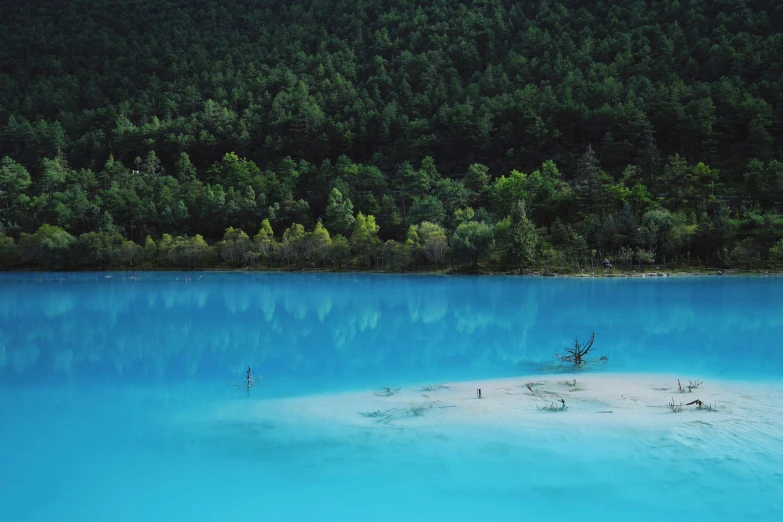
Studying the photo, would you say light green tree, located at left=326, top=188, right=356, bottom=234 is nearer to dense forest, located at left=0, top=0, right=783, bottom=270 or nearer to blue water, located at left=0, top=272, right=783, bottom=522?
dense forest, located at left=0, top=0, right=783, bottom=270

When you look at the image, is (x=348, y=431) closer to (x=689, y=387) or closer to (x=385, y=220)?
(x=689, y=387)

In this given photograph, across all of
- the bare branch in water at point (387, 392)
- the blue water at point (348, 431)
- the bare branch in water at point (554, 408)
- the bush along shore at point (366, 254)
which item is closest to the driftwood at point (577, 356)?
the blue water at point (348, 431)

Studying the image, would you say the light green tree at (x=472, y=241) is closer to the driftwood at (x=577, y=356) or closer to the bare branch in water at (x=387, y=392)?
the driftwood at (x=577, y=356)

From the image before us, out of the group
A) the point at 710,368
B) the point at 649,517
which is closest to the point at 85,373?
the point at 649,517

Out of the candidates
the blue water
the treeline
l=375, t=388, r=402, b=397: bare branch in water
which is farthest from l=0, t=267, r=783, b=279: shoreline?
l=375, t=388, r=402, b=397: bare branch in water

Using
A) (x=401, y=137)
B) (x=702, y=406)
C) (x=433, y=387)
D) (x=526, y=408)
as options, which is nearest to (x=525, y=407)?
A: (x=526, y=408)
